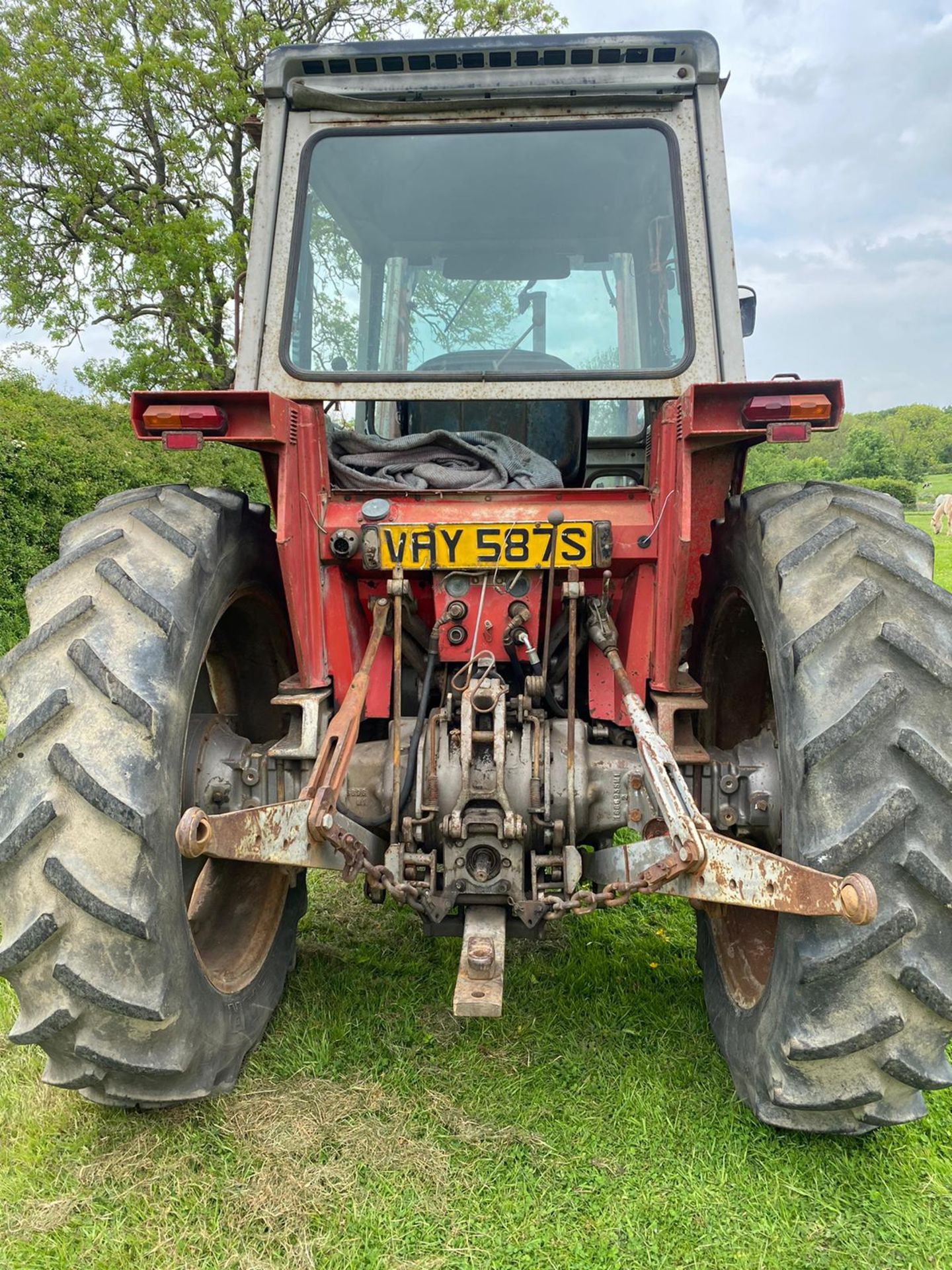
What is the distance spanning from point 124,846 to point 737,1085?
164 cm

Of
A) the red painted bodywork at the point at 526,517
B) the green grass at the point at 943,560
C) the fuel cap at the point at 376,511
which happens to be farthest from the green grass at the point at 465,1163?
the green grass at the point at 943,560

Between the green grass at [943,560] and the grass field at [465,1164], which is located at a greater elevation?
the green grass at [943,560]

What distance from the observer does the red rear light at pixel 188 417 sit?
90.5 inches

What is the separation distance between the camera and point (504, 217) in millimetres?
2850

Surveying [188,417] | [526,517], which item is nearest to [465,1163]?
[526,517]

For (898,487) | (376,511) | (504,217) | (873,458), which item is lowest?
(376,511)

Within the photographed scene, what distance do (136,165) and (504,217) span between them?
15.6 metres

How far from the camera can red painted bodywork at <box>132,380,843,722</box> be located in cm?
233

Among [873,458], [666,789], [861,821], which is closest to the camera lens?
[861,821]

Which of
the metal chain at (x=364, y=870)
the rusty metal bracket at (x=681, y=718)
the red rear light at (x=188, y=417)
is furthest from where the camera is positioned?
the rusty metal bracket at (x=681, y=718)

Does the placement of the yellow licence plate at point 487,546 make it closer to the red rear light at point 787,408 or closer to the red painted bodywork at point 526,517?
the red painted bodywork at point 526,517

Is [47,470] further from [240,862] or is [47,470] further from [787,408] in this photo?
[787,408]

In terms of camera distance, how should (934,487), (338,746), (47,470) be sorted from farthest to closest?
(934,487) < (47,470) < (338,746)

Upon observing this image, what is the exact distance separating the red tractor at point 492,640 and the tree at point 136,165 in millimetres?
13019
